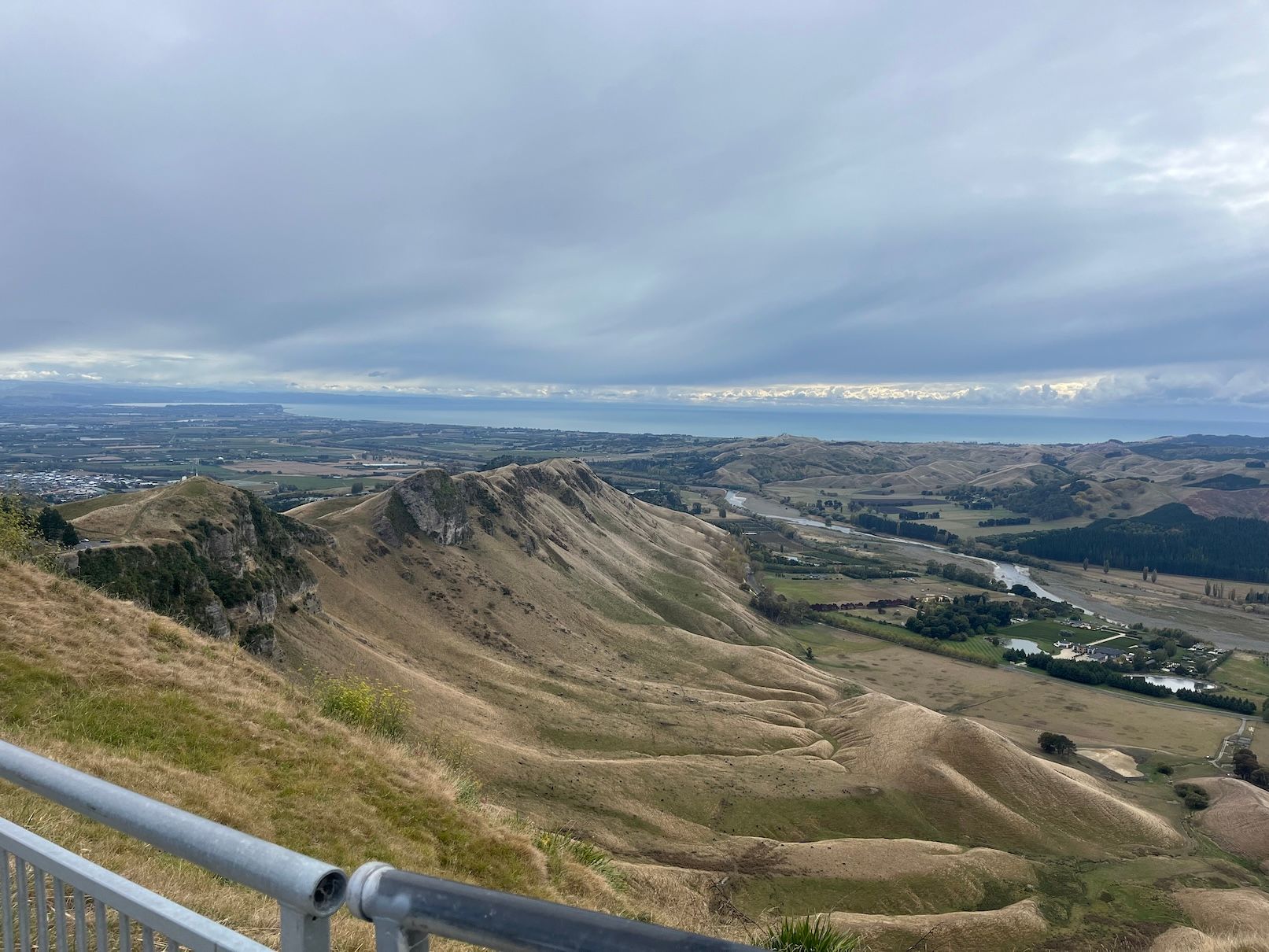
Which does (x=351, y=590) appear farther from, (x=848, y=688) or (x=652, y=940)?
(x=652, y=940)

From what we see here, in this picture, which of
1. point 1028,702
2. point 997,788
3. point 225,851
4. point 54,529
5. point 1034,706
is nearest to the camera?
point 225,851

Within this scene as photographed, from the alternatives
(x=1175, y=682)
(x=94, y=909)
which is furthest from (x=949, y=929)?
(x=1175, y=682)

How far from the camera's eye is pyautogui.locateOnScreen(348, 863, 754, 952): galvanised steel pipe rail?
3.35 m

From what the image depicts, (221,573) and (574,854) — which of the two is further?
(221,573)

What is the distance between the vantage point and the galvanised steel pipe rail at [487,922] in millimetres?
3350

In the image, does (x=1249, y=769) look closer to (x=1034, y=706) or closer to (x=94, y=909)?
(x=1034, y=706)

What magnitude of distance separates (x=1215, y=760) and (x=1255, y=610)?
13667 centimetres

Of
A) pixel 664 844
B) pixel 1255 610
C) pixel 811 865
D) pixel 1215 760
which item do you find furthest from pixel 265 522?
pixel 1255 610

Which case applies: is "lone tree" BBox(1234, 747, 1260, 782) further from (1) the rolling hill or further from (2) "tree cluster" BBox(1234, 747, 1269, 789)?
(1) the rolling hill

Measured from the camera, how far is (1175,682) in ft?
461

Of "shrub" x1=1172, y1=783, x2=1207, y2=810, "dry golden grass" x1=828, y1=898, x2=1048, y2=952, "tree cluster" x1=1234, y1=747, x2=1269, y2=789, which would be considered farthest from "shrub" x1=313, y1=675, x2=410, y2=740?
"tree cluster" x1=1234, y1=747, x2=1269, y2=789

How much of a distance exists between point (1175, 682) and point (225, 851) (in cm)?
18178

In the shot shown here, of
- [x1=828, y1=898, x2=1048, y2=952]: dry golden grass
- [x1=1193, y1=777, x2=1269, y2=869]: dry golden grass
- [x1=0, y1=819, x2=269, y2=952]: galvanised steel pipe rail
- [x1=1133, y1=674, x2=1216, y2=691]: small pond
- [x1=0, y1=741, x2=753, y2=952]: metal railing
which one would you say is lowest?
[x1=1133, y1=674, x2=1216, y2=691]: small pond

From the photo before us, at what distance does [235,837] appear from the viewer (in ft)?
14.1
